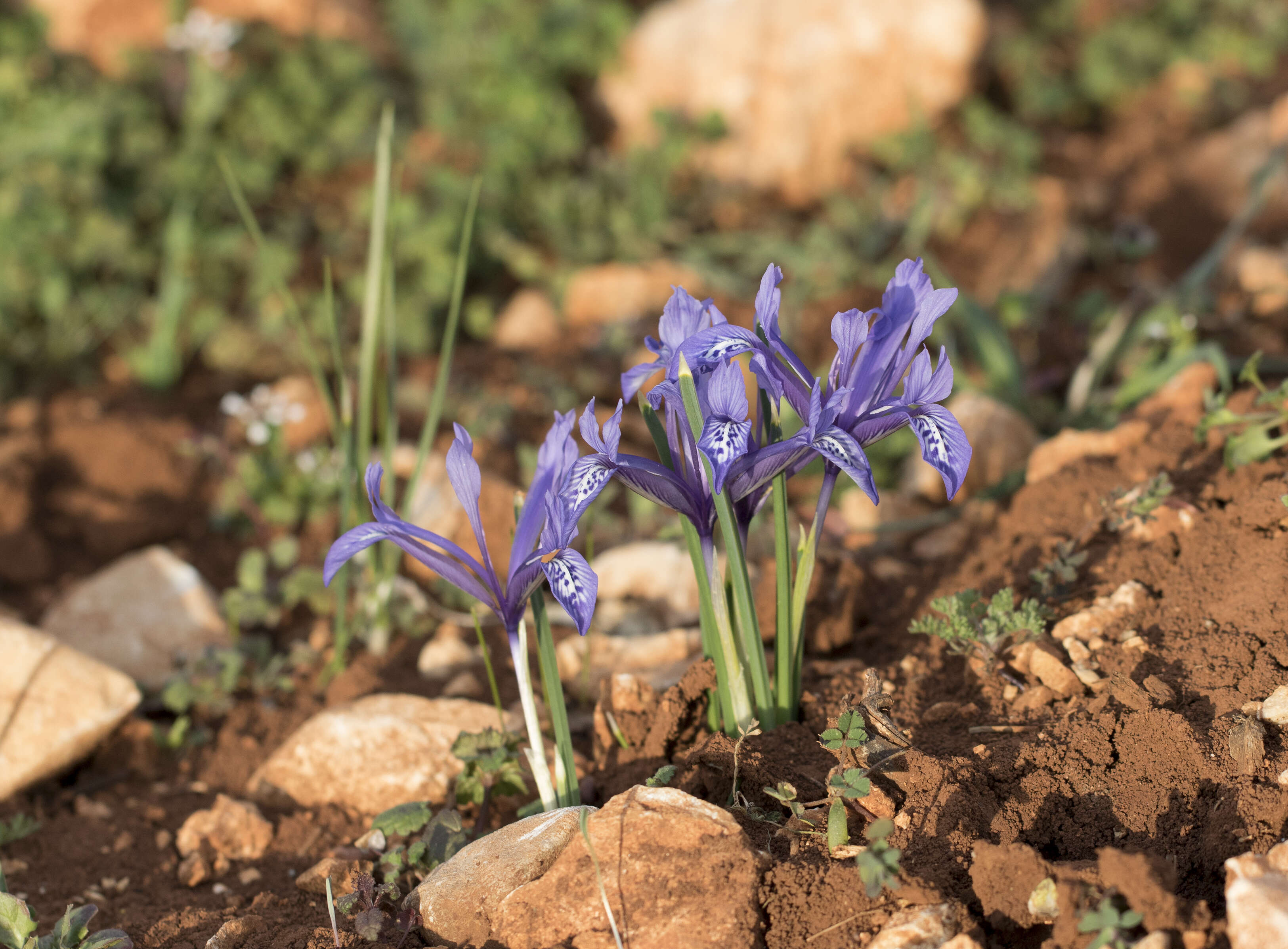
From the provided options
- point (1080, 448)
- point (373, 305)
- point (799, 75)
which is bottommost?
point (1080, 448)

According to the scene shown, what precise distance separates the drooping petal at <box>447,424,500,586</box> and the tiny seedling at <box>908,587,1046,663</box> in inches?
41.3

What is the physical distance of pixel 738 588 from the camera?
227cm

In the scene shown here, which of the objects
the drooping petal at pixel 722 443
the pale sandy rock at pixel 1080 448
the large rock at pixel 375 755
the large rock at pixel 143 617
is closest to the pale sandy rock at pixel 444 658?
the large rock at pixel 375 755

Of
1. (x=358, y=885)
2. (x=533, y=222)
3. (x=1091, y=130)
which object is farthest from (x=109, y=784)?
(x=1091, y=130)

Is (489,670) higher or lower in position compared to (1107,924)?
higher

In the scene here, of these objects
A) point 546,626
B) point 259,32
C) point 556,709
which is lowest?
point 556,709

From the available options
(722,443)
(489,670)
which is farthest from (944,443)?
(489,670)

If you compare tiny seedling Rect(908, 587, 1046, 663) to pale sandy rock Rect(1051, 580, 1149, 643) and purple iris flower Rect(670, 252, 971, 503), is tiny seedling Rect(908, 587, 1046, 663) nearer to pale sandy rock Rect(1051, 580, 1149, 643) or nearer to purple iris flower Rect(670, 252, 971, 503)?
pale sandy rock Rect(1051, 580, 1149, 643)

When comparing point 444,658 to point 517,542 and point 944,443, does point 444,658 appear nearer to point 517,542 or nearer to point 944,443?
point 517,542

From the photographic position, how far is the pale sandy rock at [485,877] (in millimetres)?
2074

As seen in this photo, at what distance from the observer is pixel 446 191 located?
16.6 ft

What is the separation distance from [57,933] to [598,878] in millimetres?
1164

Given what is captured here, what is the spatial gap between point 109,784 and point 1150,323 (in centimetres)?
390

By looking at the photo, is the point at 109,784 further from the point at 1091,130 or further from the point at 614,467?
the point at 1091,130
